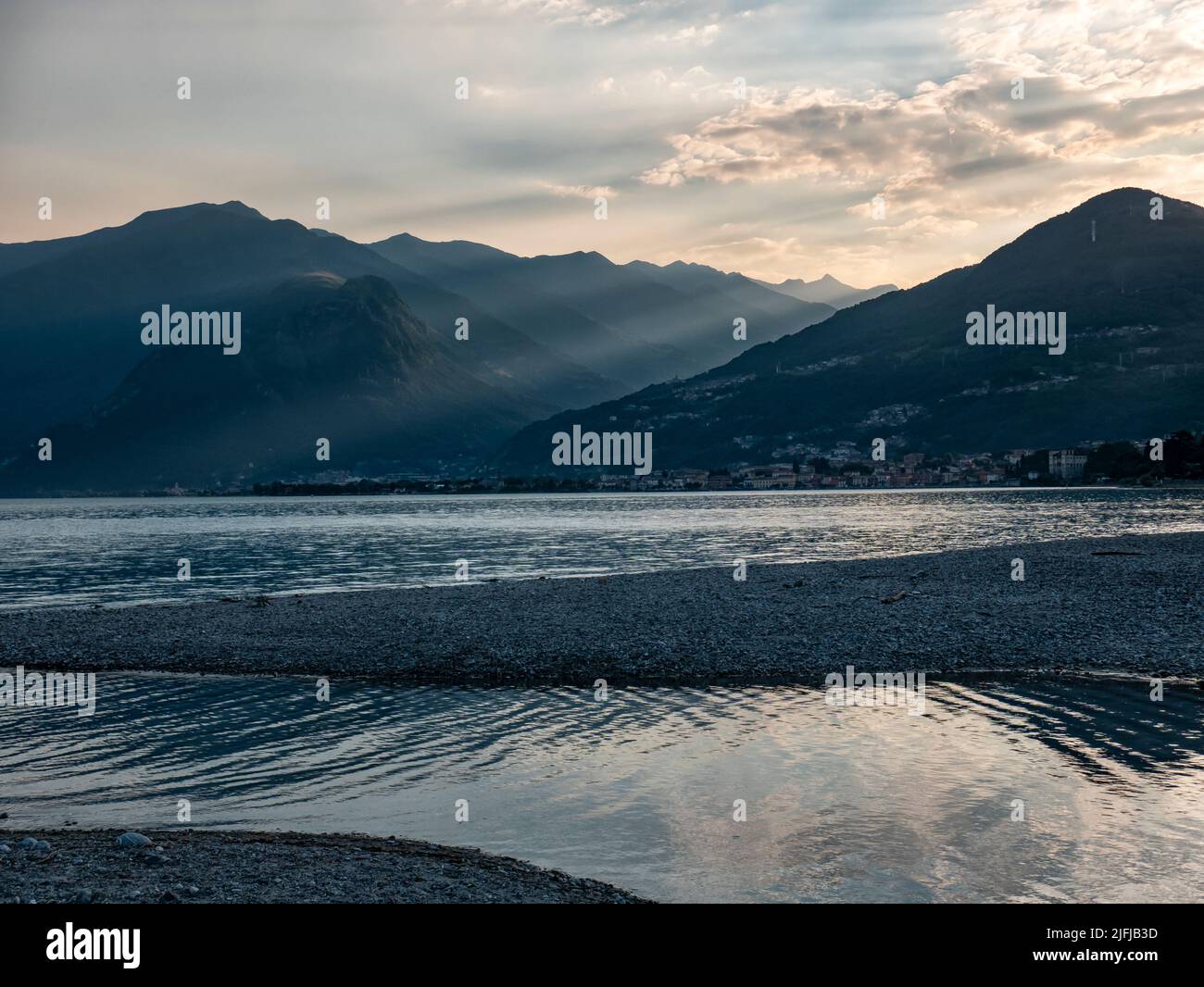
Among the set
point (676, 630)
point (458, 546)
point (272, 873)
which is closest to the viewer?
point (272, 873)

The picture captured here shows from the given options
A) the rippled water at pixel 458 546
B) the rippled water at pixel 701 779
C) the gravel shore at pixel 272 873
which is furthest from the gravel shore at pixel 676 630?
the rippled water at pixel 458 546

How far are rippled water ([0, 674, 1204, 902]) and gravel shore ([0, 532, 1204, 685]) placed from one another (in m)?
2.86

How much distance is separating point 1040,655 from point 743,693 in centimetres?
1058

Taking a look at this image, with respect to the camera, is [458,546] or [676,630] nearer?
[676,630]

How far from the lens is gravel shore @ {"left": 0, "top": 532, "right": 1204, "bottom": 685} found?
31.0 metres

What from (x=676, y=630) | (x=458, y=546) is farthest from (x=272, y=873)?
(x=458, y=546)

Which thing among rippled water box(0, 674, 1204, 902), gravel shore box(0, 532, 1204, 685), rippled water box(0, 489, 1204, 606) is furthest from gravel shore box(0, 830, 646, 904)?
rippled water box(0, 489, 1204, 606)

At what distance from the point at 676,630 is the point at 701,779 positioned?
53.1ft

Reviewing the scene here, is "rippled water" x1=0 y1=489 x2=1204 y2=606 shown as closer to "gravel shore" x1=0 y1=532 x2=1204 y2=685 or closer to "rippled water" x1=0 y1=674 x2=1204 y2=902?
"gravel shore" x1=0 y1=532 x2=1204 y2=685

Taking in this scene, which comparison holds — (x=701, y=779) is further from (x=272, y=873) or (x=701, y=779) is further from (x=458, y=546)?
(x=458, y=546)

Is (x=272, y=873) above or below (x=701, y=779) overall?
above

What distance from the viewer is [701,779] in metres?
19.6

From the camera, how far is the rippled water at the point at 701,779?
1488 centimetres
